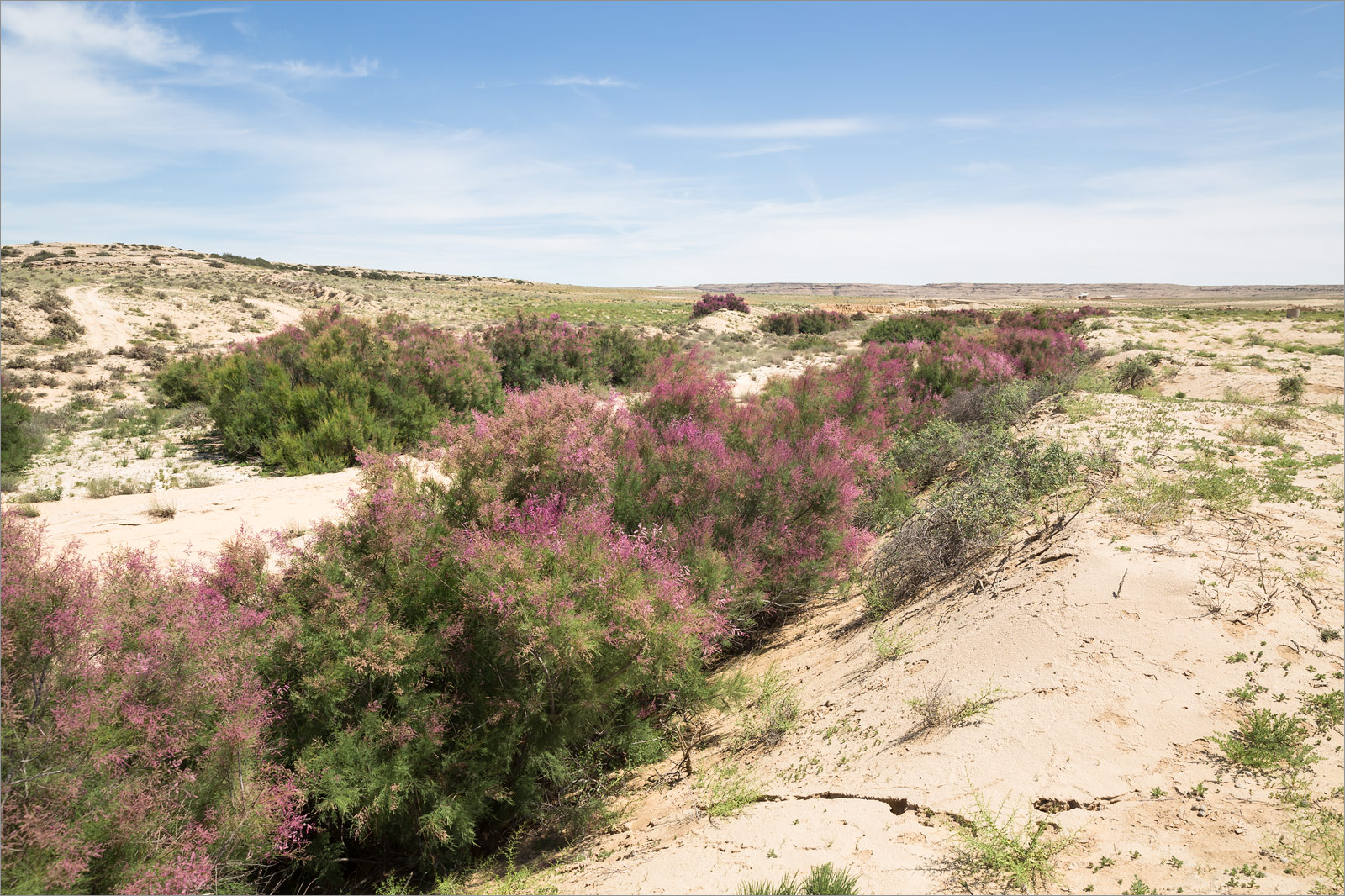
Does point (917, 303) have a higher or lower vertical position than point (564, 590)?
higher

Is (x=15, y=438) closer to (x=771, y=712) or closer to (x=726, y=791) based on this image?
(x=771, y=712)

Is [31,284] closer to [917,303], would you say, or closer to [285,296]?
[285,296]

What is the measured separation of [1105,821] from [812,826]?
4.64 feet

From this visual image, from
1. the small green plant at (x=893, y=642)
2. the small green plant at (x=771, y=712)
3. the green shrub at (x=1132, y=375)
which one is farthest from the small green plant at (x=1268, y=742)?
the green shrub at (x=1132, y=375)

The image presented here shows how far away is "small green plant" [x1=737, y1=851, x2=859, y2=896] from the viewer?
9.17 ft

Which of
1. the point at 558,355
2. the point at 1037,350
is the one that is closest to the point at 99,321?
the point at 558,355

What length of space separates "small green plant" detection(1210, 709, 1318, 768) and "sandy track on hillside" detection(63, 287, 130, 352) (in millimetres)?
29380

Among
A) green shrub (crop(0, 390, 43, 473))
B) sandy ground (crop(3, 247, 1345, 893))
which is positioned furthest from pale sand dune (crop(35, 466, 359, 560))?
sandy ground (crop(3, 247, 1345, 893))

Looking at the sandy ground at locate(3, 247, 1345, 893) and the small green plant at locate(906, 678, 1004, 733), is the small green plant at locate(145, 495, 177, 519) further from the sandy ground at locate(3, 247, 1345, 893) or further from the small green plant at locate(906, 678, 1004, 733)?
the small green plant at locate(906, 678, 1004, 733)

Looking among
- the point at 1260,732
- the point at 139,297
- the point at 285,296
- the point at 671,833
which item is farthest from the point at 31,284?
the point at 1260,732

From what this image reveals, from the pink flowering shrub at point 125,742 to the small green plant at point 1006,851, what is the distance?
3.50m

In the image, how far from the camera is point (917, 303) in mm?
56844

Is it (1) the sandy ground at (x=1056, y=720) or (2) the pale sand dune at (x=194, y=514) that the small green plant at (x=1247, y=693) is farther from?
(2) the pale sand dune at (x=194, y=514)

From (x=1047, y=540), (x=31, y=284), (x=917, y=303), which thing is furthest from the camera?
(x=917, y=303)
